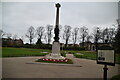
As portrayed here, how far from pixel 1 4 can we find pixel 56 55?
11811 mm

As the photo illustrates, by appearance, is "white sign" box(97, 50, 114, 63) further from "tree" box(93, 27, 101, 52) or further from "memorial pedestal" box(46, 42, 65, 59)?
"tree" box(93, 27, 101, 52)

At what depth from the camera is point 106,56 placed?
5355 mm

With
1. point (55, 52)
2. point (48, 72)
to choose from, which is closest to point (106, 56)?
point (48, 72)

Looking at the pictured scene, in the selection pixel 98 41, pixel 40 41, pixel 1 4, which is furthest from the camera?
pixel 40 41

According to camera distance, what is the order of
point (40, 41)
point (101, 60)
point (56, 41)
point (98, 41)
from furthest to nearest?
point (40, 41)
point (98, 41)
point (56, 41)
point (101, 60)

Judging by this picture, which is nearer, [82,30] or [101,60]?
[101,60]

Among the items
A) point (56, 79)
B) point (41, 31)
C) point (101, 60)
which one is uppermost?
point (41, 31)

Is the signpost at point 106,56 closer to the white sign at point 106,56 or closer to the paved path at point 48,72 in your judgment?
the white sign at point 106,56

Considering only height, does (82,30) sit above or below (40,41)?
above

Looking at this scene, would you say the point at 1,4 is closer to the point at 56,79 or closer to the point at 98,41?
the point at 56,79

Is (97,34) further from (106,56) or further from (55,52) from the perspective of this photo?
(106,56)

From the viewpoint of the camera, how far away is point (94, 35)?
184 feet

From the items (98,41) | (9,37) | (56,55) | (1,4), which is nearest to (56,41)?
(56,55)

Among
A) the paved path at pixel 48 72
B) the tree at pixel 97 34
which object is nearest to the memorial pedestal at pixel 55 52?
the paved path at pixel 48 72
